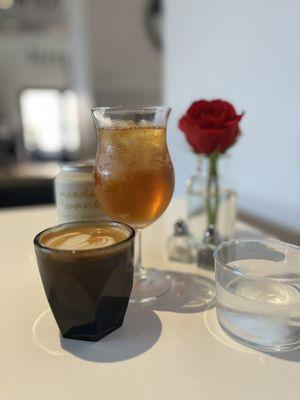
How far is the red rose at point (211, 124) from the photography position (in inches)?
23.1

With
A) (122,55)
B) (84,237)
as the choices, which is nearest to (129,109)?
(84,237)

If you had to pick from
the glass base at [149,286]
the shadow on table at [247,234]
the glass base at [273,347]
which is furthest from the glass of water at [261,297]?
the shadow on table at [247,234]

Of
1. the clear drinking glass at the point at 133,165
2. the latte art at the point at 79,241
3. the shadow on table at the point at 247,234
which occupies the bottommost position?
the shadow on table at the point at 247,234

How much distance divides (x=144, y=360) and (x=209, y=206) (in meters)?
0.37

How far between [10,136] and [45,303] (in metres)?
2.38

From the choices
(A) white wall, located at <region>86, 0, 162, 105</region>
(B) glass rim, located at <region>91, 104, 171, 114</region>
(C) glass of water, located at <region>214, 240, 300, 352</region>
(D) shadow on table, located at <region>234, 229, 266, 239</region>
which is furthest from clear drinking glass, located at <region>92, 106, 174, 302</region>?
(A) white wall, located at <region>86, 0, 162, 105</region>

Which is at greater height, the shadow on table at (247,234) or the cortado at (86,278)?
the cortado at (86,278)

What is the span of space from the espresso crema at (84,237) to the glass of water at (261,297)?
5.2 inches

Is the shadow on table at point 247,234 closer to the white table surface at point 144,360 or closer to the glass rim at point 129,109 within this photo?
the white table surface at point 144,360

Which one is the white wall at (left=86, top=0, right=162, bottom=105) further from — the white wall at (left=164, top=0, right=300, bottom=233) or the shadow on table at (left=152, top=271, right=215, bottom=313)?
the shadow on table at (left=152, top=271, right=215, bottom=313)

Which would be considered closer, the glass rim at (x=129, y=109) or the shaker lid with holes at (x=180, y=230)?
the glass rim at (x=129, y=109)

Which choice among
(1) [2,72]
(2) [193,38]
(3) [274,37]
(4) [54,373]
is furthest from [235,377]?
(1) [2,72]

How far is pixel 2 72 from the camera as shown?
9.31 feet

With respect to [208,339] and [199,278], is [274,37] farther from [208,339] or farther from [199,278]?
[208,339]
